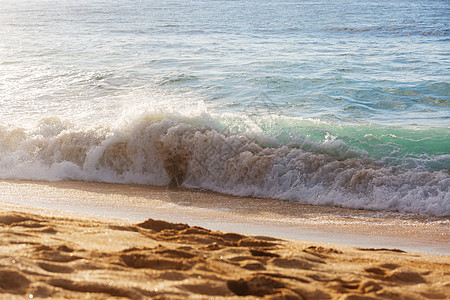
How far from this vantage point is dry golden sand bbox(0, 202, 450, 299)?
290 cm

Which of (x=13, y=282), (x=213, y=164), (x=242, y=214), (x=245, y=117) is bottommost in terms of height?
(x=13, y=282)

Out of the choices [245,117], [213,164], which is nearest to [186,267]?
[213,164]

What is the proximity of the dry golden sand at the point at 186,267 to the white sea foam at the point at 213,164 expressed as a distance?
295 centimetres

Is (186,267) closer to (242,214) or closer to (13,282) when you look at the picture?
(13,282)

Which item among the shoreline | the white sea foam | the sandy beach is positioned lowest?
the sandy beach

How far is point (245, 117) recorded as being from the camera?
9617 mm

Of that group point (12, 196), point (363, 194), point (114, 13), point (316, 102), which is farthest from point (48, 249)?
point (114, 13)

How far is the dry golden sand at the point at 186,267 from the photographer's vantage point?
2900 millimetres

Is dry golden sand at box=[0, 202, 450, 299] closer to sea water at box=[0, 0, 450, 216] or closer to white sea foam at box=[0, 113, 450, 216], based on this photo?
white sea foam at box=[0, 113, 450, 216]

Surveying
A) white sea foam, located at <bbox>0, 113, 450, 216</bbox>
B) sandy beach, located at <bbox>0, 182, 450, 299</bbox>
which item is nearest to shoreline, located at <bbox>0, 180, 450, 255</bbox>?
white sea foam, located at <bbox>0, 113, 450, 216</bbox>

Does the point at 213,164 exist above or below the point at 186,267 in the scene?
above

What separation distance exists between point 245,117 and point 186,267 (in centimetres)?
656

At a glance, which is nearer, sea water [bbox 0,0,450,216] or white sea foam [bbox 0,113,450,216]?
white sea foam [bbox 0,113,450,216]

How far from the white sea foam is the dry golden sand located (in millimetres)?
2952
